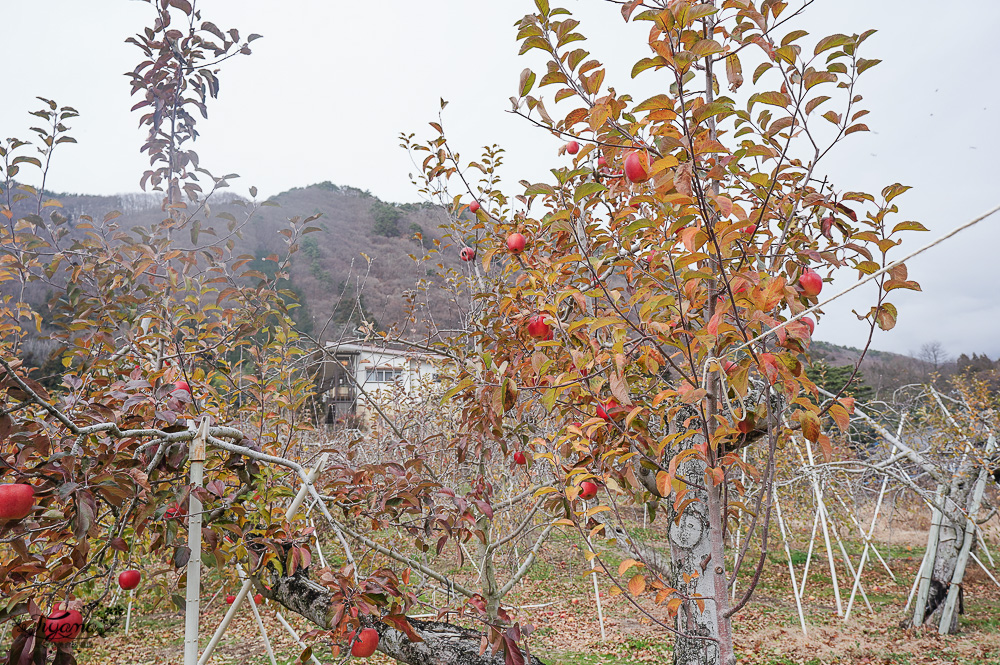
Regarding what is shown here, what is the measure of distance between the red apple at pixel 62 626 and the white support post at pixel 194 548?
0.23 m

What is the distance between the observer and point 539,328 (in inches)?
71.2

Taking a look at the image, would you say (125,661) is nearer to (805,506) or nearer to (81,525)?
(81,525)

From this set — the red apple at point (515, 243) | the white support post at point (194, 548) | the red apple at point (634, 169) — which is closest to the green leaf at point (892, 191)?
the red apple at point (634, 169)

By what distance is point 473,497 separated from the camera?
2164 mm

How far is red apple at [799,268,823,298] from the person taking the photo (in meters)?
1.29

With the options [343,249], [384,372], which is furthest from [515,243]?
[343,249]

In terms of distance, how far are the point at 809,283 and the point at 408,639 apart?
75.1 inches

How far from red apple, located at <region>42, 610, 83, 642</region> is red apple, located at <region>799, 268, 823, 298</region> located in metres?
1.80

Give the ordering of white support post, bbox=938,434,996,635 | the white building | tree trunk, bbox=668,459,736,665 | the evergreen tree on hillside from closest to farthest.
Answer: tree trunk, bbox=668,459,736,665 < the white building < white support post, bbox=938,434,996,635 < the evergreen tree on hillside

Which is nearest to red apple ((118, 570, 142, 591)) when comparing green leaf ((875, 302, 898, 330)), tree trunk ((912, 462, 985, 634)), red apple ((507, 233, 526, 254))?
red apple ((507, 233, 526, 254))

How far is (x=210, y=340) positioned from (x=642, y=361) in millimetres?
2914

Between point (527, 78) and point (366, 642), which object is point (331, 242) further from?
point (527, 78)

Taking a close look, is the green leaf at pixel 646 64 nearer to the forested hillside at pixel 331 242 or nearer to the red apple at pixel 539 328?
the red apple at pixel 539 328

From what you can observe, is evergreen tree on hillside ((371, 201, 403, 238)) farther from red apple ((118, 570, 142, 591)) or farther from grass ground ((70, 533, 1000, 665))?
red apple ((118, 570, 142, 591))
